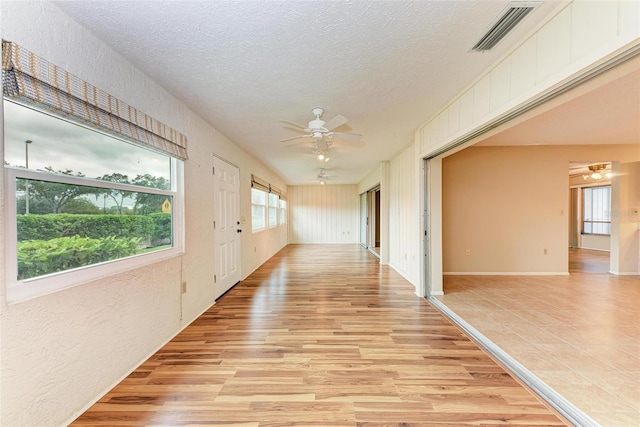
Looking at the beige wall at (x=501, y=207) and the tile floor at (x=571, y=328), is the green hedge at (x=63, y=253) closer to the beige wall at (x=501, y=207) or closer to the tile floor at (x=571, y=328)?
the tile floor at (x=571, y=328)

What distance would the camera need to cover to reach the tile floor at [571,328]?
1.67 metres

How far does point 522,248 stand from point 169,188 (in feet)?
20.1

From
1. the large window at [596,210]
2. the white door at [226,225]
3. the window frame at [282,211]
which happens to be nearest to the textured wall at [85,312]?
the white door at [226,225]

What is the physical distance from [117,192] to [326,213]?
8.15 meters

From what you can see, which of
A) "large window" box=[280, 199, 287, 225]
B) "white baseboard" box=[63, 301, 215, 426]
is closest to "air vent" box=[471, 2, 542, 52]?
"white baseboard" box=[63, 301, 215, 426]

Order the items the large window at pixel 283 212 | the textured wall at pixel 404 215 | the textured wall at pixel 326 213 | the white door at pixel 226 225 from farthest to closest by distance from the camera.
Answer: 1. the textured wall at pixel 326 213
2. the large window at pixel 283 212
3. the textured wall at pixel 404 215
4. the white door at pixel 226 225

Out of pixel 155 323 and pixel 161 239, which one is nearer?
pixel 155 323

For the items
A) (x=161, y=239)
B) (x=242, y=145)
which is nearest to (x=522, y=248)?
(x=242, y=145)

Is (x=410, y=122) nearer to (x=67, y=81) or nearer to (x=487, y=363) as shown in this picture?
(x=487, y=363)

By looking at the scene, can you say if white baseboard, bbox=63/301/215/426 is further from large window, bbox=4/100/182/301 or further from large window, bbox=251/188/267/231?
large window, bbox=251/188/267/231

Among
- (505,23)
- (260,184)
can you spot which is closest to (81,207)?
(505,23)

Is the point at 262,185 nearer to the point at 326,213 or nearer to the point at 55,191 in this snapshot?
the point at 326,213

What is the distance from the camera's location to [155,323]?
7.36ft

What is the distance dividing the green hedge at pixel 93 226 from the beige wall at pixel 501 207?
480 cm
